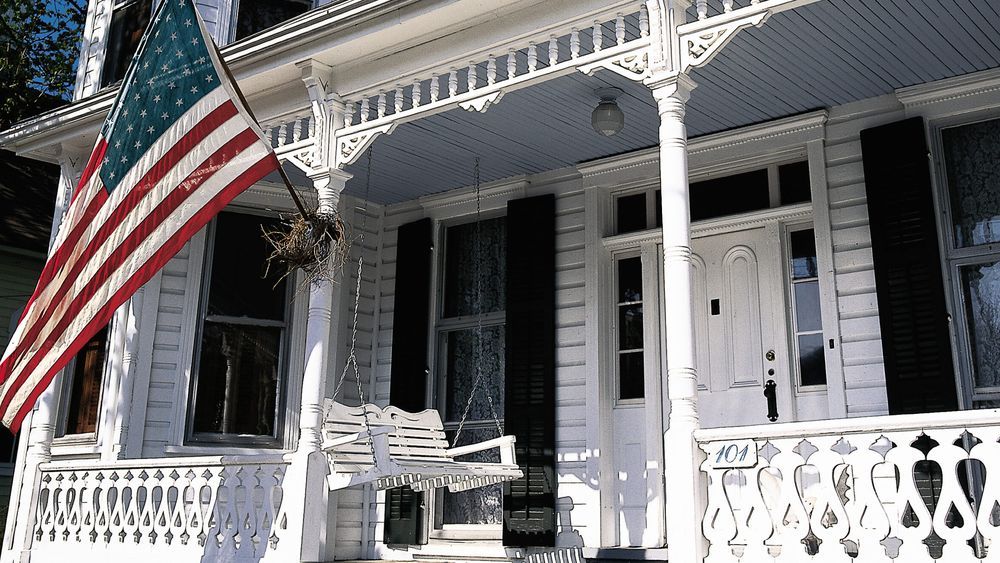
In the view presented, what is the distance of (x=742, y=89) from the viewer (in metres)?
5.91

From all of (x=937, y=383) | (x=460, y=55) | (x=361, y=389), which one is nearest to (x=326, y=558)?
(x=361, y=389)

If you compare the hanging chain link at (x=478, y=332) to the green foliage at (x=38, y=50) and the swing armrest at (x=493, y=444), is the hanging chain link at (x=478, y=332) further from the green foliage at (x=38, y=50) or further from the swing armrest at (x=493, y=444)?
the green foliage at (x=38, y=50)

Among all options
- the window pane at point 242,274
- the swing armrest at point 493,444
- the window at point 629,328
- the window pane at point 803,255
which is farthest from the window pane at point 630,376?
the window pane at point 242,274

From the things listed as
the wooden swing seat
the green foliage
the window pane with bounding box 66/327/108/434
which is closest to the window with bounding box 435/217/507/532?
the wooden swing seat

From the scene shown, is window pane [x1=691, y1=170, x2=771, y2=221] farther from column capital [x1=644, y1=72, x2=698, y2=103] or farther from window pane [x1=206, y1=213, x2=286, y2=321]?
window pane [x1=206, y1=213, x2=286, y2=321]

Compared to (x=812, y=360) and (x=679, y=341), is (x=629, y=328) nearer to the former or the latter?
(x=812, y=360)

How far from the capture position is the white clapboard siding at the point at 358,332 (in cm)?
778

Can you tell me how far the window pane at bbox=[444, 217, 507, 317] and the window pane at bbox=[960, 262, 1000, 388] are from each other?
3.47m

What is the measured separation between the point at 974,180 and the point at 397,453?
13.6 ft

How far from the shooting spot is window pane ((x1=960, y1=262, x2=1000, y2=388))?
5.38m

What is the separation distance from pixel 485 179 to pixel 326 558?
340 cm

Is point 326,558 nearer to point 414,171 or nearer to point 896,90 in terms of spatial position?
point 414,171

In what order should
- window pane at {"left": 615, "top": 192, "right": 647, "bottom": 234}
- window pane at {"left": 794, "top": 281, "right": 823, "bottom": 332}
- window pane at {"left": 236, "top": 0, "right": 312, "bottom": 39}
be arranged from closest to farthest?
window pane at {"left": 794, "top": 281, "right": 823, "bottom": 332} < window pane at {"left": 615, "top": 192, "right": 647, "bottom": 234} < window pane at {"left": 236, "top": 0, "right": 312, "bottom": 39}

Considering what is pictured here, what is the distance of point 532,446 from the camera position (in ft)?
22.6
